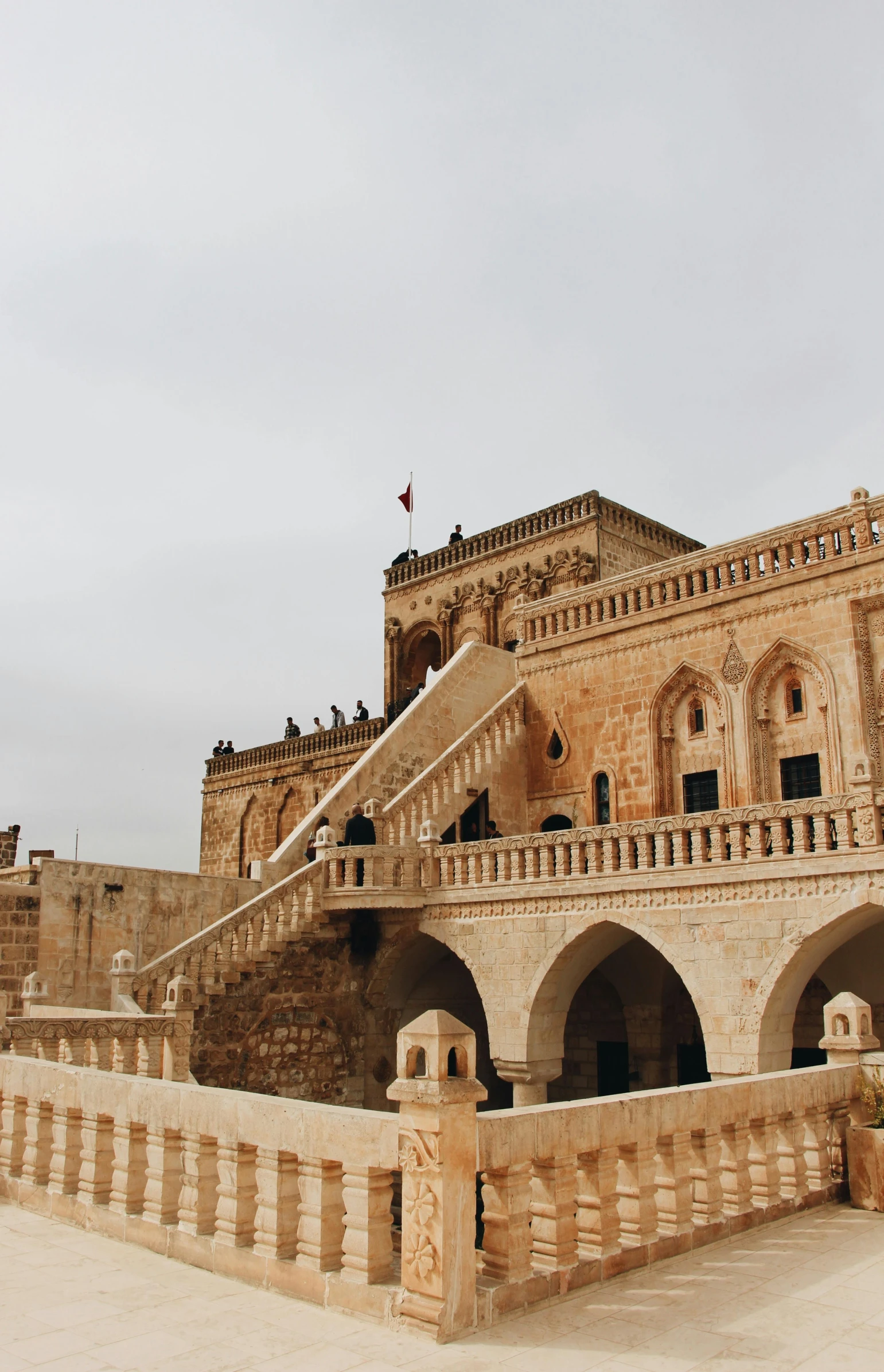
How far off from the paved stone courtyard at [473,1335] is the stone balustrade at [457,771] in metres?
10.8

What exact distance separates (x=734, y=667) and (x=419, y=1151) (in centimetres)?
1219

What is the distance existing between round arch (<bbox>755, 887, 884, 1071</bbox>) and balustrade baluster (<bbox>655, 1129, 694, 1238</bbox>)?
605 cm

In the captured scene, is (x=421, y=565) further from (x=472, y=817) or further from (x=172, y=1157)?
(x=172, y=1157)

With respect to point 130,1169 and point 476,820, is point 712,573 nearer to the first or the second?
point 476,820

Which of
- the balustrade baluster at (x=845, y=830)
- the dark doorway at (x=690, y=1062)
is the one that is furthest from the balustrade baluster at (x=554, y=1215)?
the dark doorway at (x=690, y=1062)

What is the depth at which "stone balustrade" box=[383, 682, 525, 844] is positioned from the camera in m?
16.3

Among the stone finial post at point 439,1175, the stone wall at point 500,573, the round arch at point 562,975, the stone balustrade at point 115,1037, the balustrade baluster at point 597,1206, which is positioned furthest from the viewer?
the stone wall at point 500,573

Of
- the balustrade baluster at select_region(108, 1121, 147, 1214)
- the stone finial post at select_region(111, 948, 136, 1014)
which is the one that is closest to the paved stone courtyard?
the balustrade baluster at select_region(108, 1121, 147, 1214)

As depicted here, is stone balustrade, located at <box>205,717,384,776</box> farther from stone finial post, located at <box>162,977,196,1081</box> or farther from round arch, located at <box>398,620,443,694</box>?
stone finial post, located at <box>162,977,196,1081</box>

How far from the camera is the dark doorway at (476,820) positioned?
1784cm

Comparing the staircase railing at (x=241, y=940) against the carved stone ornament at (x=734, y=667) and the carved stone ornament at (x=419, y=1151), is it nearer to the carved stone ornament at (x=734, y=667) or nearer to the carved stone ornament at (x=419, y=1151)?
the carved stone ornament at (x=734, y=667)

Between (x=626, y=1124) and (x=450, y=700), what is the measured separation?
1346cm

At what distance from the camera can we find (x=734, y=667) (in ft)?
50.8

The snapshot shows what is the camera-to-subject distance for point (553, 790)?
17781 millimetres
